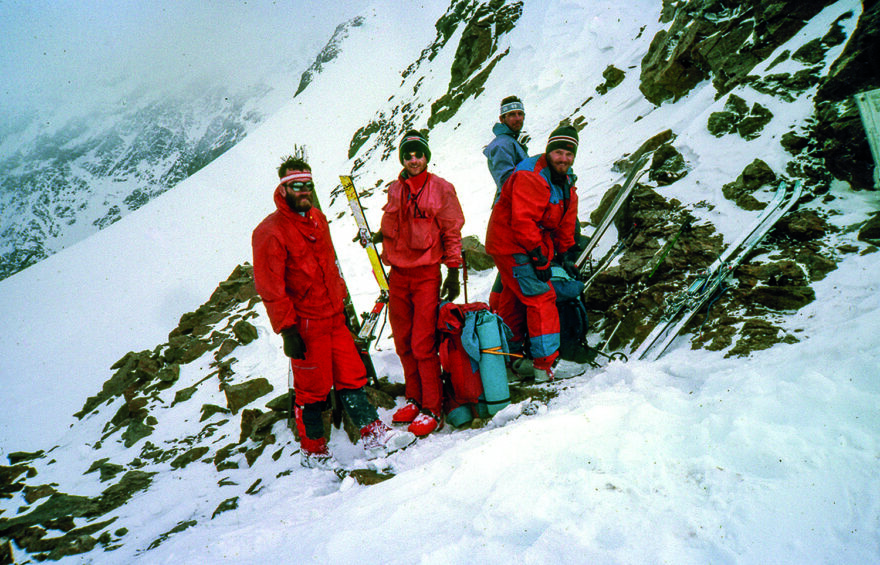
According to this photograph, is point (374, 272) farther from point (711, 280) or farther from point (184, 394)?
point (184, 394)

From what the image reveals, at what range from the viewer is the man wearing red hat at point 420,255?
3.63 m

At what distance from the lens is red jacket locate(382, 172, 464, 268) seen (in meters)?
3.63

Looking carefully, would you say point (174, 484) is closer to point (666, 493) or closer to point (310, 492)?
point (310, 492)

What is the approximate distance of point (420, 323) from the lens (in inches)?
145

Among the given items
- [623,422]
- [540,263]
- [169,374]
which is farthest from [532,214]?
[169,374]

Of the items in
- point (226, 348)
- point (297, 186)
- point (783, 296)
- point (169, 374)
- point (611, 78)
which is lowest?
point (783, 296)

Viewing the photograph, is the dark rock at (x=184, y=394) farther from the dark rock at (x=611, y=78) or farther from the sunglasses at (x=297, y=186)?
the dark rock at (x=611, y=78)

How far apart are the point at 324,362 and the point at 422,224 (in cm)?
148

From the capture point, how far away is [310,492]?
121 inches

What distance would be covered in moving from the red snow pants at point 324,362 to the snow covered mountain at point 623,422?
65 centimetres

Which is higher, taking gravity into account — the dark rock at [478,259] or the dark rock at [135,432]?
the dark rock at [478,259]

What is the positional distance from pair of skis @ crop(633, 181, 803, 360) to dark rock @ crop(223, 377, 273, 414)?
194 inches

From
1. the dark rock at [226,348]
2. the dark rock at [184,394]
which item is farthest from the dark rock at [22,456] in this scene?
the dark rock at [226,348]

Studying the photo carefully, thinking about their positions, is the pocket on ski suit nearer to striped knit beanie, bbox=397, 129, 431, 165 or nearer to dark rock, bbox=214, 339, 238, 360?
striped knit beanie, bbox=397, 129, 431, 165
